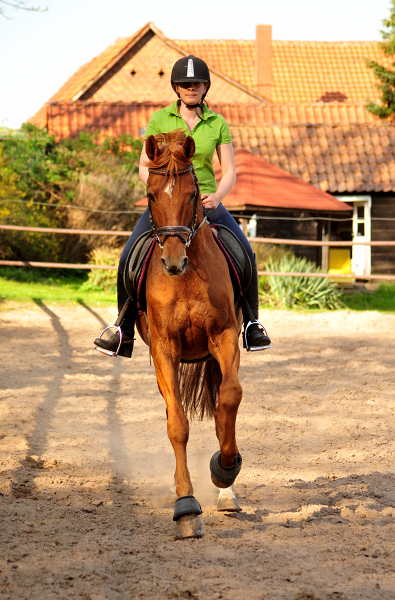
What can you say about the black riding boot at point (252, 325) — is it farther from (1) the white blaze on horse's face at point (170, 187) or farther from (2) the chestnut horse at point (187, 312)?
(1) the white blaze on horse's face at point (170, 187)

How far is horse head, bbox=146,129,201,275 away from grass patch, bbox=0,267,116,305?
10.3 metres

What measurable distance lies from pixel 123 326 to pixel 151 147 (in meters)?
1.74

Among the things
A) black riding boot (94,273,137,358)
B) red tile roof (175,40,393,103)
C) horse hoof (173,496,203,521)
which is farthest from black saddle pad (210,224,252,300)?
red tile roof (175,40,393,103)

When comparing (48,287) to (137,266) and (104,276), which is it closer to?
(104,276)

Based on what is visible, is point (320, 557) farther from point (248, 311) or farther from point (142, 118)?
point (142, 118)

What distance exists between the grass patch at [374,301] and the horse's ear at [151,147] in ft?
39.4

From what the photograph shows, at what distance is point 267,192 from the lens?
16.6 meters

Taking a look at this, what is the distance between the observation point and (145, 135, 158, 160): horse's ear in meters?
3.77

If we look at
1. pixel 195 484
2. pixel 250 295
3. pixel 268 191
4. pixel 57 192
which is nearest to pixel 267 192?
pixel 268 191

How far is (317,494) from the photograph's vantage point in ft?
15.4

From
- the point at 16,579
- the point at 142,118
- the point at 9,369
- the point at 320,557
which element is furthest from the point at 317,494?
the point at 142,118

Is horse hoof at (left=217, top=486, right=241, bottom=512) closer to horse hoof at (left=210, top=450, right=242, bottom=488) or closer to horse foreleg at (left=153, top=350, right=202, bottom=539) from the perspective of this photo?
horse hoof at (left=210, top=450, right=242, bottom=488)

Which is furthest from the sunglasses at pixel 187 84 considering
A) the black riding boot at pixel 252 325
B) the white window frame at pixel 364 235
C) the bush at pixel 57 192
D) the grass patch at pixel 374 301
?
the white window frame at pixel 364 235

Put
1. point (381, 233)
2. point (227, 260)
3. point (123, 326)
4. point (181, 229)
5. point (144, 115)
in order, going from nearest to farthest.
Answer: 1. point (181, 229)
2. point (227, 260)
3. point (123, 326)
4. point (381, 233)
5. point (144, 115)
